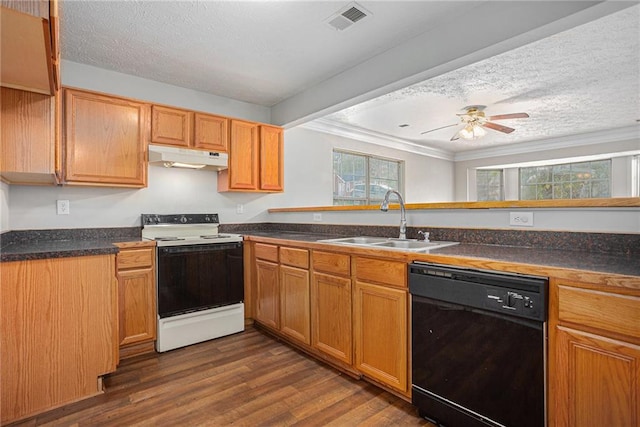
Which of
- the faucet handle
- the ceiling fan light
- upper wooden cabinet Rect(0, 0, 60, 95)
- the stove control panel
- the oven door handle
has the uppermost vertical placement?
the ceiling fan light

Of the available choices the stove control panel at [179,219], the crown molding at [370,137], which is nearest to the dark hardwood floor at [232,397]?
the stove control panel at [179,219]

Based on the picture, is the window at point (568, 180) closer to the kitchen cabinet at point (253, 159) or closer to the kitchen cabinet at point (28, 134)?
the kitchen cabinet at point (253, 159)

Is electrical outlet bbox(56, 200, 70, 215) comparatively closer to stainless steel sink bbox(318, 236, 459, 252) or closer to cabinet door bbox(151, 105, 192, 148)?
cabinet door bbox(151, 105, 192, 148)

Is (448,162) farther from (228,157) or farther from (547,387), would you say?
(547,387)

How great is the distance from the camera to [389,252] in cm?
186

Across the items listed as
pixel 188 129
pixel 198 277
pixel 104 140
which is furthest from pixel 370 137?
pixel 104 140

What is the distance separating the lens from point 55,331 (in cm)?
185

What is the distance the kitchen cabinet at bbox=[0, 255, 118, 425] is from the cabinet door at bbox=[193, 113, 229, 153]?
4.83ft

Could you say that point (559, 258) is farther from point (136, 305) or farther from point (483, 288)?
point (136, 305)

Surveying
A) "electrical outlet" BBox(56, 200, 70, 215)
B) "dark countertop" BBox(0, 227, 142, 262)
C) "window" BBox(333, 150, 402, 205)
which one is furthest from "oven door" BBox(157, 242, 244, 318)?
"window" BBox(333, 150, 402, 205)

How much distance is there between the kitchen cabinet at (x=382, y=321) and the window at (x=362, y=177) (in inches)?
118

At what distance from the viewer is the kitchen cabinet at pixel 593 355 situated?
43.1 inches

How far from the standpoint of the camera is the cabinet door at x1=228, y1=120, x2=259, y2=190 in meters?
3.37

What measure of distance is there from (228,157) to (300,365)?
210 cm
